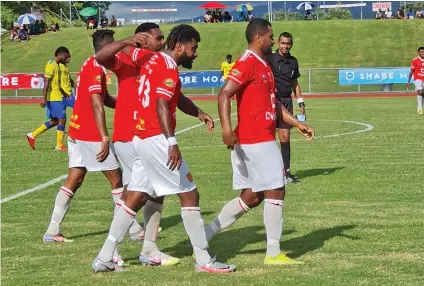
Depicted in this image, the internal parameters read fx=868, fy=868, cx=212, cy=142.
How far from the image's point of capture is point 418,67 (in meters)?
29.2

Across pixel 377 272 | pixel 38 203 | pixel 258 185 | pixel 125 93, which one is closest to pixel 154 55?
pixel 125 93

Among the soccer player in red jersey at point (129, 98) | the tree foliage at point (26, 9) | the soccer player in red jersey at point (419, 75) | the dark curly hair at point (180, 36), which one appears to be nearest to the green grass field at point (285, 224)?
the soccer player in red jersey at point (129, 98)

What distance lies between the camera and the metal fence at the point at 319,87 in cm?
4869

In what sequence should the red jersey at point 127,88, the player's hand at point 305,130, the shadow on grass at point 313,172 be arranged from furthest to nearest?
the shadow on grass at point 313,172 < the player's hand at point 305,130 < the red jersey at point 127,88

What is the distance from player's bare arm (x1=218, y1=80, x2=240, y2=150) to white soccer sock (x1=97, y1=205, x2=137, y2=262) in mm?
1082

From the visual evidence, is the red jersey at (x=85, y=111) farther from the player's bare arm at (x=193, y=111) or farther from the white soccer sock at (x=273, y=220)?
the white soccer sock at (x=273, y=220)

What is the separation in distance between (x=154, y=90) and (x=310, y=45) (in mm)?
66180

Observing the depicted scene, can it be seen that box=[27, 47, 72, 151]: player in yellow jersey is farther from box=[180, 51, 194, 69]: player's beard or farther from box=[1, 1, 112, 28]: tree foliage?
box=[1, 1, 112, 28]: tree foliage

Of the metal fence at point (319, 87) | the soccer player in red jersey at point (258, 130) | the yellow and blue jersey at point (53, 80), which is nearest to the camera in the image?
the soccer player in red jersey at point (258, 130)

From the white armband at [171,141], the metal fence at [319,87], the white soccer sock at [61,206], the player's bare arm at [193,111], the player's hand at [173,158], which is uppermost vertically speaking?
the player's bare arm at [193,111]

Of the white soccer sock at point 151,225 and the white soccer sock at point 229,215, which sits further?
the white soccer sock at point 229,215

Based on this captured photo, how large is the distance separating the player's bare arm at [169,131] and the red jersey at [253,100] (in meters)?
0.85

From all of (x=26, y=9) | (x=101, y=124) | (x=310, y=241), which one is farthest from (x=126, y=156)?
(x=26, y=9)

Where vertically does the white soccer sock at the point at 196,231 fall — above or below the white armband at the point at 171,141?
below
